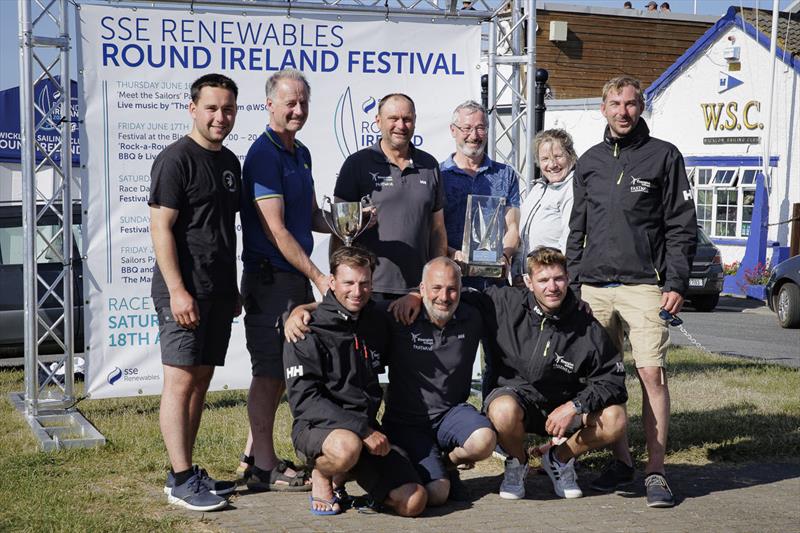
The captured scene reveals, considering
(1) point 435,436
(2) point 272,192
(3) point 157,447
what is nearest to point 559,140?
(2) point 272,192

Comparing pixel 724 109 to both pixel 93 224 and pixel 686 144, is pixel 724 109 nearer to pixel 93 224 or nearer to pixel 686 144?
pixel 686 144

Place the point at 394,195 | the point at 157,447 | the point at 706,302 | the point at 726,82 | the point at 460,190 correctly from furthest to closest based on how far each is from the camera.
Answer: the point at 726,82, the point at 706,302, the point at 157,447, the point at 460,190, the point at 394,195

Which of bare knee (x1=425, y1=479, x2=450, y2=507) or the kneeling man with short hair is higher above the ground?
the kneeling man with short hair

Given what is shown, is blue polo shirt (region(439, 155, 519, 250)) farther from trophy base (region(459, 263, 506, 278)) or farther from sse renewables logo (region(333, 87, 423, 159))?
sse renewables logo (region(333, 87, 423, 159))

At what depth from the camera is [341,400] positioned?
17.6ft

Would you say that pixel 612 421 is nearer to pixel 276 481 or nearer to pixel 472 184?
pixel 472 184

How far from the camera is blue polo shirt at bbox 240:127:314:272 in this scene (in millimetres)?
5559

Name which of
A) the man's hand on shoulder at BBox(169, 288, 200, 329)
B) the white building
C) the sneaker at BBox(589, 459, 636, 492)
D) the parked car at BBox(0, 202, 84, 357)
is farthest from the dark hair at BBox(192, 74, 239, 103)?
the white building

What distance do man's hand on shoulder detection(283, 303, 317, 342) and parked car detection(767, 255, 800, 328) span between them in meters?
12.2

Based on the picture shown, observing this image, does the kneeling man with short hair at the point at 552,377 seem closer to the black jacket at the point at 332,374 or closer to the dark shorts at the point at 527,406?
the dark shorts at the point at 527,406

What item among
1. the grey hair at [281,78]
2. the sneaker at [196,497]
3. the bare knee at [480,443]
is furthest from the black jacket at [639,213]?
the sneaker at [196,497]

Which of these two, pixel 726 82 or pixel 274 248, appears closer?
pixel 274 248

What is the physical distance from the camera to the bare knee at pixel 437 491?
17.7 ft

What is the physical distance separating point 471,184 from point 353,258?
1.30 m
